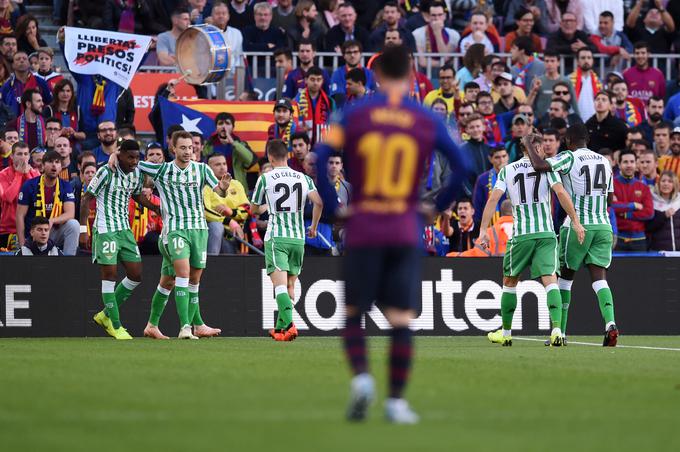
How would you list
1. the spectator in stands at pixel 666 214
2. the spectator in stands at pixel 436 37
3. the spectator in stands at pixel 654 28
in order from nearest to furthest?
the spectator in stands at pixel 666 214 < the spectator in stands at pixel 436 37 < the spectator in stands at pixel 654 28

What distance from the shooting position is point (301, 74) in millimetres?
21266

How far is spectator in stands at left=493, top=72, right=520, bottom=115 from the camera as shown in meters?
21.4

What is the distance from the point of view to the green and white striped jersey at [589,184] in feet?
50.3

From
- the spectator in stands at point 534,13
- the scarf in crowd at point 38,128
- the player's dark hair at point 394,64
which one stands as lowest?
the player's dark hair at point 394,64

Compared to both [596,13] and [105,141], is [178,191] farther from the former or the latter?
[596,13]

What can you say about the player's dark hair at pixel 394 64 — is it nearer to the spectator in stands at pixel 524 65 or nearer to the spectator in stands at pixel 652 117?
the spectator in stands at pixel 652 117

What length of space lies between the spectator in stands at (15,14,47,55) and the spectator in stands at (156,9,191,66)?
2.01m

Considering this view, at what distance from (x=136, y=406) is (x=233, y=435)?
1.51 m

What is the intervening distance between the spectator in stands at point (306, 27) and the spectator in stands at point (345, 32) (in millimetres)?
200

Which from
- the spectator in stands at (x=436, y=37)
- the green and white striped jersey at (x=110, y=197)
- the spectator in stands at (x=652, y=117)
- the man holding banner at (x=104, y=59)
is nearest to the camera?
the green and white striped jersey at (x=110, y=197)

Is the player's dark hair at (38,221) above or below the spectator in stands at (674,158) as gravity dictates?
below

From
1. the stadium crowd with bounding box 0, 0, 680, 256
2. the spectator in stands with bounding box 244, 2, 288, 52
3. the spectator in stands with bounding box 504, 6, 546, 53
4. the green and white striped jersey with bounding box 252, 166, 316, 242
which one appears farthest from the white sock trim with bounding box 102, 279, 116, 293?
the spectator in stands with bounding box 504, 6, 546, 53

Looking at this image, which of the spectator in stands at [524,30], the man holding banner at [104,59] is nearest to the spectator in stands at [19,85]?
the man holding banner at [104,59]

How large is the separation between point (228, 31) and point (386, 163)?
14762 millimetres
